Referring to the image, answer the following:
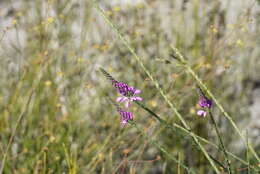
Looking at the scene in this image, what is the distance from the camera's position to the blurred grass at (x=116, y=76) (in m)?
1.93

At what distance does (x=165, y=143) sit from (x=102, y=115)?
0.32 metres

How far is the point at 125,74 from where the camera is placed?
7.50 ft

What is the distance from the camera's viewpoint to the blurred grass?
1926 mm

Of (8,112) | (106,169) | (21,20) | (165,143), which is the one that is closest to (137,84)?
(165,143)

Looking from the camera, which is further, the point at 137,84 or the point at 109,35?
the point at 109,35

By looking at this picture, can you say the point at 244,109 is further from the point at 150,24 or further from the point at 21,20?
the point at 21,20

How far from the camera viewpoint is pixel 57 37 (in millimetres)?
2307

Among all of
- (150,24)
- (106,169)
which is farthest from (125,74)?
(106,169)

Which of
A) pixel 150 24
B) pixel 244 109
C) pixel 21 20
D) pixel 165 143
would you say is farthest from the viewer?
pixel 21 20

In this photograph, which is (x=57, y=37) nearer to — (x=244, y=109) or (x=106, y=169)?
(x=106, y=169)

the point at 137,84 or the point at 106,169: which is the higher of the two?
the point at 137,84

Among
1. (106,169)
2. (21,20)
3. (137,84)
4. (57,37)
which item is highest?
(21,20)

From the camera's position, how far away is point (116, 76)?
2232 millimetres

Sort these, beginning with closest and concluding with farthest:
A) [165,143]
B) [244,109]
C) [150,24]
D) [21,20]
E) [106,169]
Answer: [106,169], [165,143], [244,109], [150,24], [21,20]
